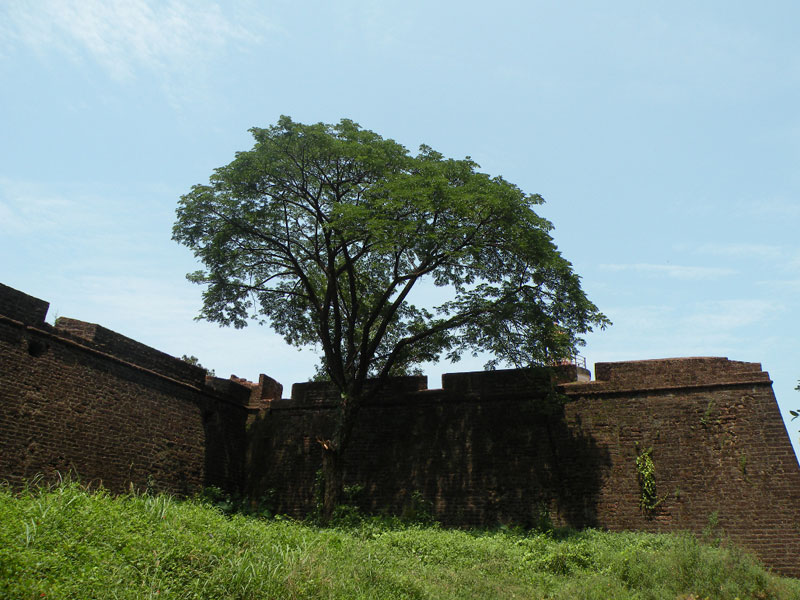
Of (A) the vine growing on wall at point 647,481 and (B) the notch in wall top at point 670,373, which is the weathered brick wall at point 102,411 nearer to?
(B) the notch in wall top at point 670,373

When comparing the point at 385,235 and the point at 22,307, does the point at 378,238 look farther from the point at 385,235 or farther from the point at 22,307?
the point at 22,307

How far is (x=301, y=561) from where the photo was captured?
252 inches

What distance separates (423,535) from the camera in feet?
32.9

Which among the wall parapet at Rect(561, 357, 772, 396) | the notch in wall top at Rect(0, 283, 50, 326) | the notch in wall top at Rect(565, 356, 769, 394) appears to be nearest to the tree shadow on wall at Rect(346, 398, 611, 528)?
the wall parapet at Rect(561, 357, 772, 396)

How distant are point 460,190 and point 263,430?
26.3 ft

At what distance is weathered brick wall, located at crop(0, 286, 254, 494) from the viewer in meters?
9.85

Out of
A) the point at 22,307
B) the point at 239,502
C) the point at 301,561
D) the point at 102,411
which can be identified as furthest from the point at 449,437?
the point at 22,307

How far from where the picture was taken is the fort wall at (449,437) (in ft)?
34.6

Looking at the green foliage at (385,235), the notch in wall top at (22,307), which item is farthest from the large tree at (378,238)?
the notch in wall top at (22,307)

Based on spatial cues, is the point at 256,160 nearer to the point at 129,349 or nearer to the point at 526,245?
the point at 129,349

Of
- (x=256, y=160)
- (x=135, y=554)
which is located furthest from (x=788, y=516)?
(x=256, y=160)

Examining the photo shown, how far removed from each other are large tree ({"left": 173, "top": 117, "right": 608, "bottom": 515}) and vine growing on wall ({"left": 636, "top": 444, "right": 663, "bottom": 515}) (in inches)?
102

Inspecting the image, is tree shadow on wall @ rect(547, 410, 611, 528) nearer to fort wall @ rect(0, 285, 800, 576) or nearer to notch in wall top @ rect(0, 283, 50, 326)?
fort wall @ rect(0, 285, 800, 576)

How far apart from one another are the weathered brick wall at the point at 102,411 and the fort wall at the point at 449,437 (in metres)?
0.03
